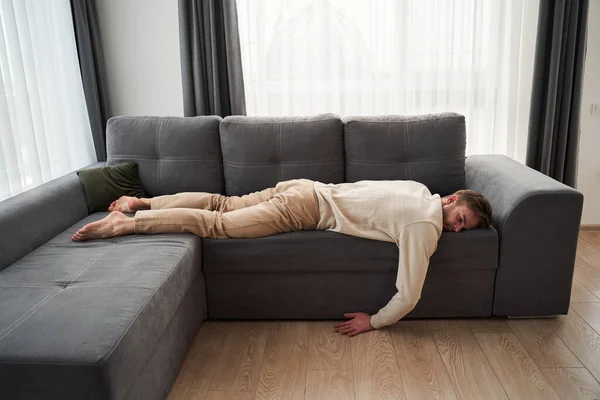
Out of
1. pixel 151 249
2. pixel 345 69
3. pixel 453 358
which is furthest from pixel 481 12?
pixel 151 249

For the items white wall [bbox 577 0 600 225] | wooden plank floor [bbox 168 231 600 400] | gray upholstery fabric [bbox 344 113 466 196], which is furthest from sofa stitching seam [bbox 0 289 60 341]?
white wall [bbox 577 0 600 225]

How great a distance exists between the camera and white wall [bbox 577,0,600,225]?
3.56 metres

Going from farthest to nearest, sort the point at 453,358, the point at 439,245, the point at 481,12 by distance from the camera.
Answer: the point at 481,12
the point at 439,245
the point at 453,358

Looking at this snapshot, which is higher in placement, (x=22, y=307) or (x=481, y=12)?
(x=481, y=12)

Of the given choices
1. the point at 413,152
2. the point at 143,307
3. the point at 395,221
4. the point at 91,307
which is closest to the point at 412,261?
the point at 395,221

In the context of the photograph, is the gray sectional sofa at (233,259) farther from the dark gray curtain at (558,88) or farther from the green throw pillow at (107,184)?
the dark gray curtain at (558,88)

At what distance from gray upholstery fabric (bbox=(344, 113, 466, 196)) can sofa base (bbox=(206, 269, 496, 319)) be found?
1.99ft

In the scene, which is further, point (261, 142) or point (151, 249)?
point (261, 142)

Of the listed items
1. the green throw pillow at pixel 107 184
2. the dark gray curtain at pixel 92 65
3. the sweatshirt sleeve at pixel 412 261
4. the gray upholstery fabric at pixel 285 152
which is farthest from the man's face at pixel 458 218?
the dark gray curtain at pixel 92 65

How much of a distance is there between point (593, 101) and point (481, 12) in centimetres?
102

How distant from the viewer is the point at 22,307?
1850mm

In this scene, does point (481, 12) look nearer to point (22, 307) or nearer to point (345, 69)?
point (345, 69)

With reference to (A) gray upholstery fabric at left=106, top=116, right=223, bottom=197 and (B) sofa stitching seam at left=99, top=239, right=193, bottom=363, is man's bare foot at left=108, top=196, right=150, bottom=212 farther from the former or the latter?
(B) sofa stitching seam at left=99, top=239, right=193, bottom=363

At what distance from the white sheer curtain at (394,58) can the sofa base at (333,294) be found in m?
1.39
